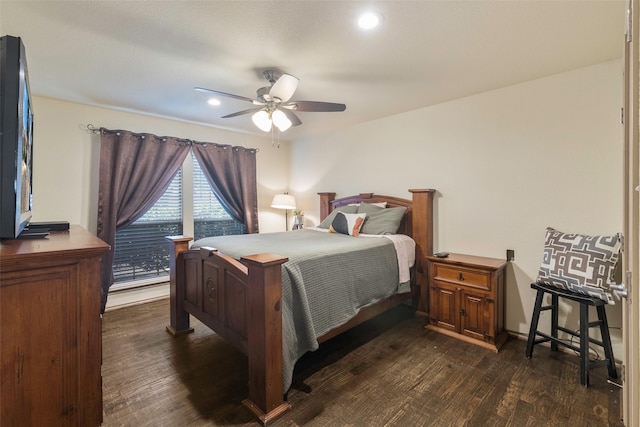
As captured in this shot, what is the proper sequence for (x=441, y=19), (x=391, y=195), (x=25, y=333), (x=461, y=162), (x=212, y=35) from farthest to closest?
(x=391, y=195)
(x=461, y=162)
(x=212, y=35)
(x=441, y=19)
(x=25, y=333)

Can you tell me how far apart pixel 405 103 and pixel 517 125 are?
3.69 feet

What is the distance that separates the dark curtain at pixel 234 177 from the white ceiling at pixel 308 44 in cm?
122

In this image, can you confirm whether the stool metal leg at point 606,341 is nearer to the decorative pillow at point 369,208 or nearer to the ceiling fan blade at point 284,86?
the decorative pillow at point 369,208

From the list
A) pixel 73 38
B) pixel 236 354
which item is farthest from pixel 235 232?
pixel 73 38

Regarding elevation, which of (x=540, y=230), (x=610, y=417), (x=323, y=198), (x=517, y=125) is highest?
(x=517, y=125)

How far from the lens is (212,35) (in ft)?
6.29

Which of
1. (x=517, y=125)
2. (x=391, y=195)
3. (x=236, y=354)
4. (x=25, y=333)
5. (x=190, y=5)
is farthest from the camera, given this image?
(x=391, y=195)

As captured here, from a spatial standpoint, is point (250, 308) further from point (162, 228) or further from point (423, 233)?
point (162, 228)

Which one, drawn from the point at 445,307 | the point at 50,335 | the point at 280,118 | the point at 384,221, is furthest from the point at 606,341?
the point at 50,335

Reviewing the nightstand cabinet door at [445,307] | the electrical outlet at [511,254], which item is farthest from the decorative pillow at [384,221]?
the electrical outlet at [511,254]

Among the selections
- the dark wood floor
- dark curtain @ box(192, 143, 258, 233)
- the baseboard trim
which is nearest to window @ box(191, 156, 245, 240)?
dark curtain @ box(192, 143, 258, 233)

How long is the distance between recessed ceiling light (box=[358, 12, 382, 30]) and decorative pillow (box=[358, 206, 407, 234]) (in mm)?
2035

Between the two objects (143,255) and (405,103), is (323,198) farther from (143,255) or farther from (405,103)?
(143,255)

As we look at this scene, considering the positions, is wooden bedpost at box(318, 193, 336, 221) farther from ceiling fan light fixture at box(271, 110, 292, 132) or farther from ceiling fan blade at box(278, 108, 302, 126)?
ceiling fan light fixture at box(271, 110, 292, 132)
